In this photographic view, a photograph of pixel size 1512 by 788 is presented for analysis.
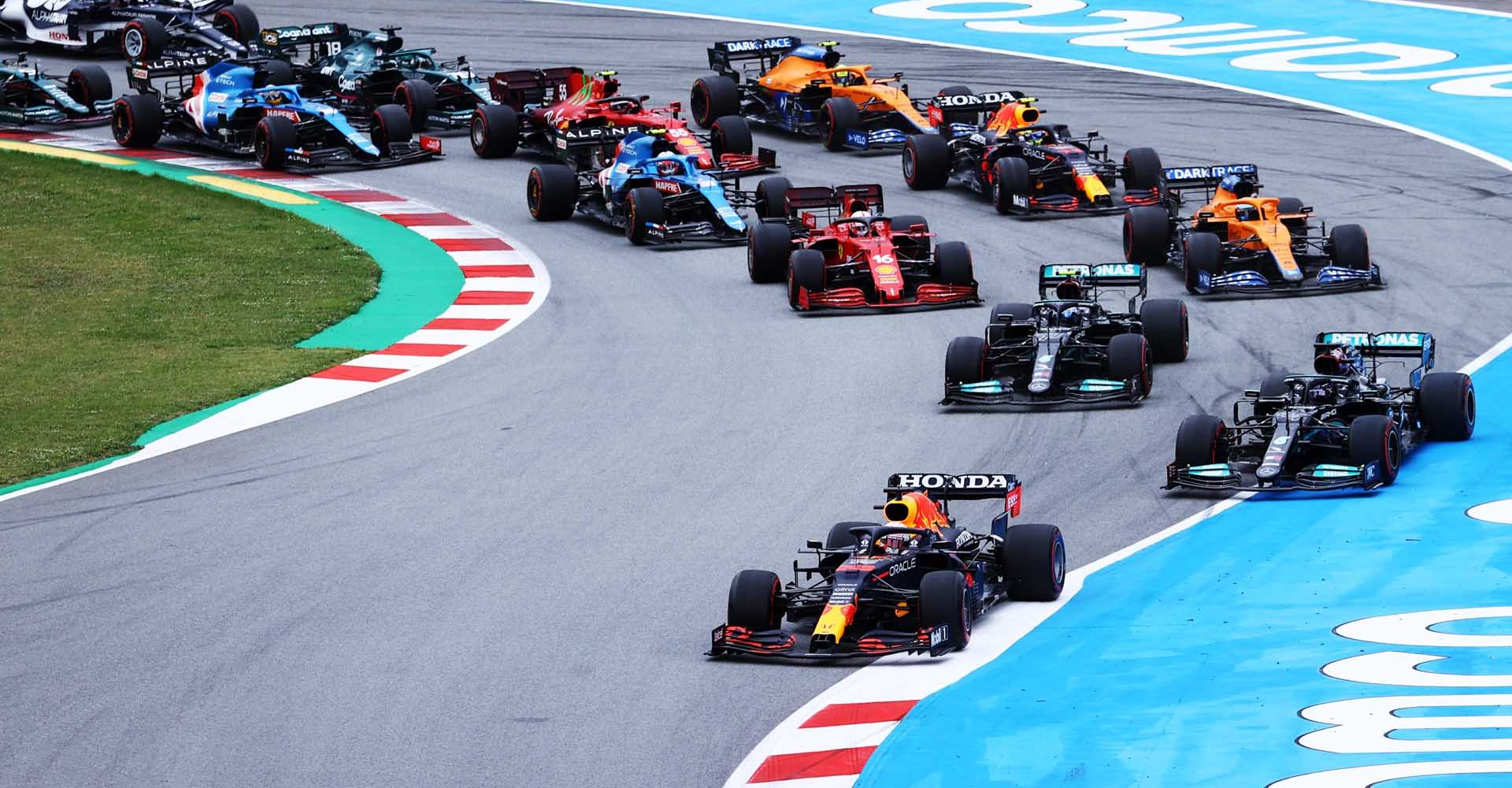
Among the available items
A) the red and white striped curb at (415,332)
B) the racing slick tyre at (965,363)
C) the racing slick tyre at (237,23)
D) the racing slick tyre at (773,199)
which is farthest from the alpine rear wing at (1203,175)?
the racing slick tyre at (237,23)

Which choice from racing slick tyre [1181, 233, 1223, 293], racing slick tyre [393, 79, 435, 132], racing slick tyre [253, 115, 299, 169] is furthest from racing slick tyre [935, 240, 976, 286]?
racing slick tyre [253, 115, 299, 169]

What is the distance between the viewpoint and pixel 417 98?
3809 centimetres

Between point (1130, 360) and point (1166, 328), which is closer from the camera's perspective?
point (1130, 360)

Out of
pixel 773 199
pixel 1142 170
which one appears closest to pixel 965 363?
pixel 773 199

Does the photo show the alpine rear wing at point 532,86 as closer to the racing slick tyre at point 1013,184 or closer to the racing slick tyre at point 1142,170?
the racing slick tyre at point 1013,184

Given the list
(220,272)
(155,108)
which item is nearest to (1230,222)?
A: (220,272)

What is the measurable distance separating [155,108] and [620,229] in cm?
1083

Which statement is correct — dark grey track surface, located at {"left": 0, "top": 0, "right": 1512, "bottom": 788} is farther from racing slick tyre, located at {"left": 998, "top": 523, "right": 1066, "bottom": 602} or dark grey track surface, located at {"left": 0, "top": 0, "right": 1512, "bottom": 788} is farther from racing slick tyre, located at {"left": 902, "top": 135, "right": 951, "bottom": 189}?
racing slick tyre, located at {"left": 998, "top": 523, "right": 1066, "bottom": 602}

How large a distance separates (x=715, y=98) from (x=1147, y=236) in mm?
11519

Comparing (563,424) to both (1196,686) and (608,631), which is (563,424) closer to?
(608,631)

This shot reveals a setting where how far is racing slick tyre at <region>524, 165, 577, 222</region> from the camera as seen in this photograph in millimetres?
32844

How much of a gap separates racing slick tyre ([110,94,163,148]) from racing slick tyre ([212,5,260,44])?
6.11 metres

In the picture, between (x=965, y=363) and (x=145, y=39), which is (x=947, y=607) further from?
(x=145, y=39)

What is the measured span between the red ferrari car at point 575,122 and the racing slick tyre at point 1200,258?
27.1 ft
